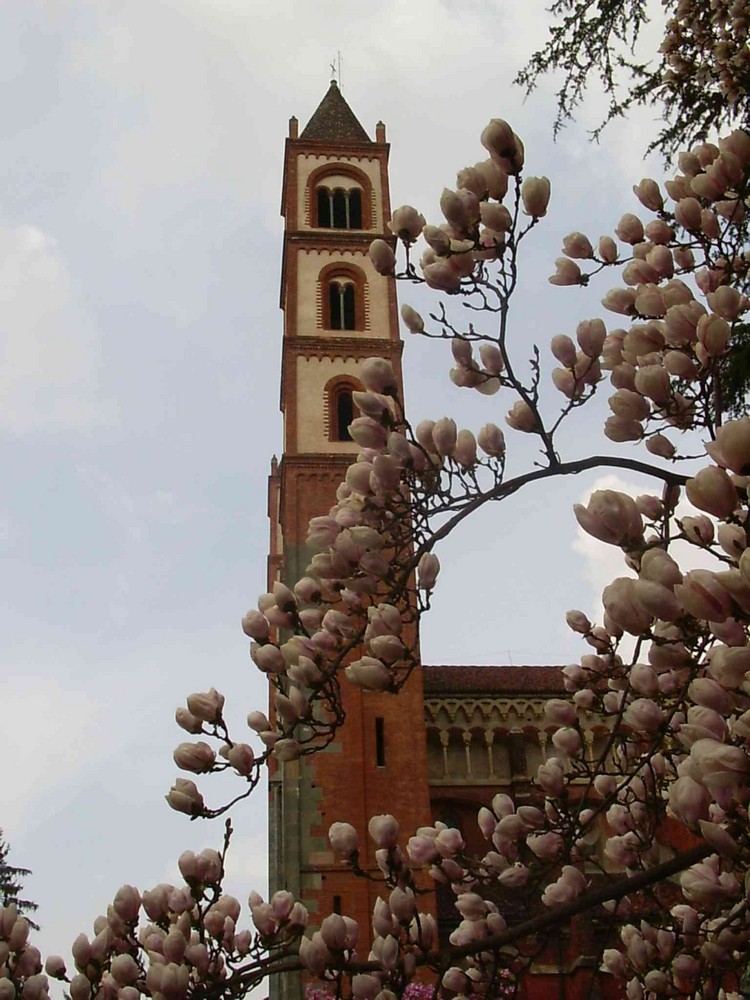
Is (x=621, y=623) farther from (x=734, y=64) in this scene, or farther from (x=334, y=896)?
(x=334, y=896)

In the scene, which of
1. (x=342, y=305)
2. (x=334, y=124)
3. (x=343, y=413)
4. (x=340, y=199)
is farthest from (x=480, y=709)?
(x=334, y=124)

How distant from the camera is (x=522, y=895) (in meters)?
2.92

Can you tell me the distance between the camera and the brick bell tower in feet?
55.6

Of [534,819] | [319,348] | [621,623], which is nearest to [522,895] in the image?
[534,819]

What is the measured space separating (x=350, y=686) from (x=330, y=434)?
532 cm

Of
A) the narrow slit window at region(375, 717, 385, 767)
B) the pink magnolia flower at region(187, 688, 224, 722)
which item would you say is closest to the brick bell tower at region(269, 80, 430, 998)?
the narrow slit window at region(375, 717, 385, 767)

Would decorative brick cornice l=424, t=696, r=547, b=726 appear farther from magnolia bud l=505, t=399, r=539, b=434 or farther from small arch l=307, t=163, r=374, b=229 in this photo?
magnolia bud l=505, t=399, r=539, b=434

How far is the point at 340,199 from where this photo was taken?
80.2ft

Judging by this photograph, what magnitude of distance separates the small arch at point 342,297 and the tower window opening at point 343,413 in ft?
5.88

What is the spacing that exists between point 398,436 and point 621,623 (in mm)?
1269

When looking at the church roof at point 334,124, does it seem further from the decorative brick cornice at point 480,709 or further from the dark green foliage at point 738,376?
the dark green foliage at point 738,376

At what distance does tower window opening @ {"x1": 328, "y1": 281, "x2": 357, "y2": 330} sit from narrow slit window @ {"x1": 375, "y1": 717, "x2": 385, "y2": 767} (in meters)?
8.62

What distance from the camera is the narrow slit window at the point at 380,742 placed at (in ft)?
58.8

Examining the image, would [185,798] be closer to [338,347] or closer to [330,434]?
[330,434]
